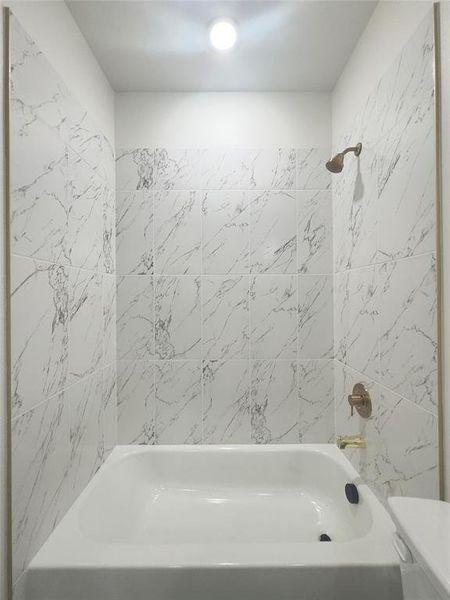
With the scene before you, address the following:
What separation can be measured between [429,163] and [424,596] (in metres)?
1.05

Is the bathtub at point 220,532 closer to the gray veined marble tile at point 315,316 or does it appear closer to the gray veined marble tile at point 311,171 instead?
the gray veined marble tile at point 315,316

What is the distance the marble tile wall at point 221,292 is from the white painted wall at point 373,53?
264 millimetres

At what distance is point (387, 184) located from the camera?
3.84 feet

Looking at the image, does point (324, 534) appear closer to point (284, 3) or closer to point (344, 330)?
point (344, 330)

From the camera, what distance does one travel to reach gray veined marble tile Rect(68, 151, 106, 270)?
1.28 m

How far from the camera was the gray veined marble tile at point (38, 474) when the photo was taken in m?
0.90

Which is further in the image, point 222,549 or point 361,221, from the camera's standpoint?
point 361,221

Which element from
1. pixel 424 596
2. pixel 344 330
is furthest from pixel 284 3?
pixel 424 596

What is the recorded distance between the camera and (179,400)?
178cm

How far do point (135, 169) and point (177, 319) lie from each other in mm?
863

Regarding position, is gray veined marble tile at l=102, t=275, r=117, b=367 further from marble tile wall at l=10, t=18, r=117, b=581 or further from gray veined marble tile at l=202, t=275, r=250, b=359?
gray veined marble tile at l=202, t=275, r=250, b=359

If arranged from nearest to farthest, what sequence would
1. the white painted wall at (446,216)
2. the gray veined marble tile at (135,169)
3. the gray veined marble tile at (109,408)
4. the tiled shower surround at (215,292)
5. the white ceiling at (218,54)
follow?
the white painted wall at (446,216)
the tiled shower surround at (215,292)
the white ceiling at (218,54)
the gray veined marble tile at (109,408)
the gray veined marble tile at (135,169)

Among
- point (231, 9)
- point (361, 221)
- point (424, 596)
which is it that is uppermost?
point (231, 9)

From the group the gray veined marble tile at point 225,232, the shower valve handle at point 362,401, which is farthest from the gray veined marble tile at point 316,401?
the gray veined marble tile at point 225,232
